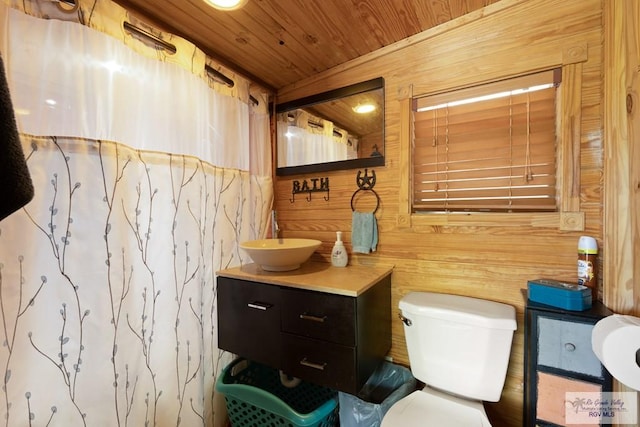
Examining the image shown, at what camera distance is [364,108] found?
5.14 ft

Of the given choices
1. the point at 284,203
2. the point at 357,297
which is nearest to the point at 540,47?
the point at 357,297

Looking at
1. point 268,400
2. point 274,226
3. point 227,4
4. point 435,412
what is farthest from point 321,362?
point 227,4

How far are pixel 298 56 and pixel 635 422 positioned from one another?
1968 millimetres

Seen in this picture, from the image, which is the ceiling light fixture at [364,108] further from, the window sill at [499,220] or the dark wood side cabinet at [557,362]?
the dark wood side cabinet at [557,362]

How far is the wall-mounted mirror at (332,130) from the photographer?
1524mm

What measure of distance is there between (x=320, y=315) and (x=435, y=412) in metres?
0.56

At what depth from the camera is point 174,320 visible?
127cm

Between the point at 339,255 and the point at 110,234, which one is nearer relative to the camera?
the point at 110,234

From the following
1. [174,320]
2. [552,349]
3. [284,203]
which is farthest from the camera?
[284,203]

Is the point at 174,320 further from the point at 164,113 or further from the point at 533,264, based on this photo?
the point at 533,264

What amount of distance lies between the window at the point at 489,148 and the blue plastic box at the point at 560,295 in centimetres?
33

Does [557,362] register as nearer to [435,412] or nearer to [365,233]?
[435,412]

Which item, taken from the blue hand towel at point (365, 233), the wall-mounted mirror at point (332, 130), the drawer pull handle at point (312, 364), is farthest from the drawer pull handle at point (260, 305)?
the wall-mounted mirror at point (332, 130)

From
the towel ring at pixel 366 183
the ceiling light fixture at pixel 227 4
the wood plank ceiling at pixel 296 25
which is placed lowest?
the towel ring at pixel 366 183
